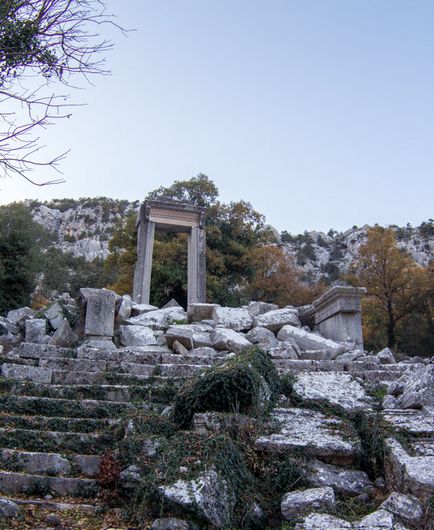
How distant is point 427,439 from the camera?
4664 mm

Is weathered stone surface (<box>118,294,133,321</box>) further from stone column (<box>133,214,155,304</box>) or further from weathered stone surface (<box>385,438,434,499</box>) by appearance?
weathered stone surface (<box>385,438,434,499</box>)

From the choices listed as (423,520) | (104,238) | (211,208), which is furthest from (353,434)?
(104,238)

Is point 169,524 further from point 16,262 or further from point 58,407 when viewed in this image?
point 16,262

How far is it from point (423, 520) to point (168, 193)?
23677 mm

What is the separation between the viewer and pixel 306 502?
3.75 meters

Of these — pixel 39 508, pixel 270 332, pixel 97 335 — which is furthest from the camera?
pixel 270 332

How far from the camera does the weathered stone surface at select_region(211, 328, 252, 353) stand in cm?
913

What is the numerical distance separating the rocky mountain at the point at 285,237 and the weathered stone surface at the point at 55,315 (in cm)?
3242

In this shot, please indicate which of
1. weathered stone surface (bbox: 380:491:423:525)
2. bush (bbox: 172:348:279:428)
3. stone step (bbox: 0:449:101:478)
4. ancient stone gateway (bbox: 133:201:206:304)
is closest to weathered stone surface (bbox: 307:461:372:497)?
weathered stone surface (bbox: 380:491:423:525)

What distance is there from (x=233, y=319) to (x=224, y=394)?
234 inches

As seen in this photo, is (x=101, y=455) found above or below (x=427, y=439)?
below

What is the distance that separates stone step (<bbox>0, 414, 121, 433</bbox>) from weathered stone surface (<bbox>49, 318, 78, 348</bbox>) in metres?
3.56

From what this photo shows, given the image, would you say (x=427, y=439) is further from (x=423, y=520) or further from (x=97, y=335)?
(x=97, y=335)

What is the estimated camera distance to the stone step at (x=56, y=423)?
539cm
